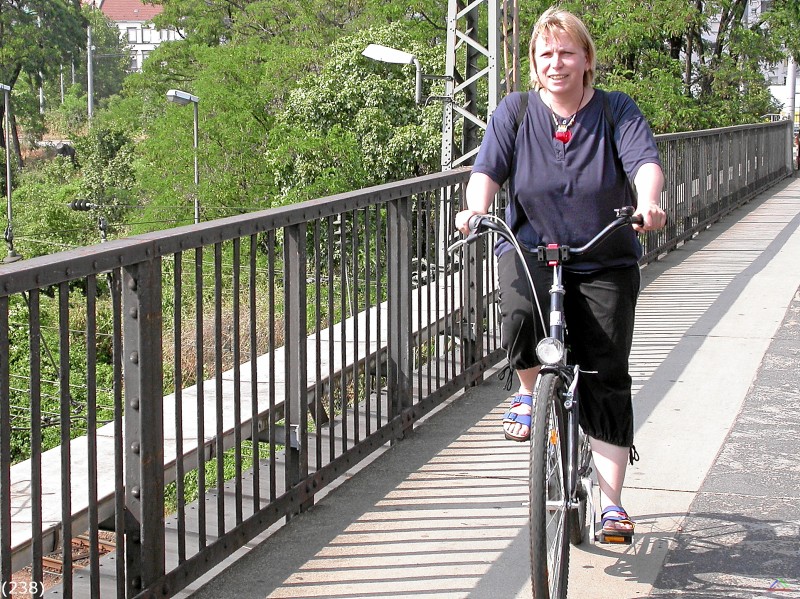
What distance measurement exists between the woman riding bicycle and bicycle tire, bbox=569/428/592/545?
0.30 ft

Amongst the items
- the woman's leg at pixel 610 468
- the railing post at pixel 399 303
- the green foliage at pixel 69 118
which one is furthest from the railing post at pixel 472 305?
the green foliage at pixel 69 118

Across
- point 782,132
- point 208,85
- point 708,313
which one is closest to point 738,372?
point 708,313

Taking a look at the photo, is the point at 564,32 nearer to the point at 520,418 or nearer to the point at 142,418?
the point at 520,418

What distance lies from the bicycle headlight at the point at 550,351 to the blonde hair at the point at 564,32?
90cm

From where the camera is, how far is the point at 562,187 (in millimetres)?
3885

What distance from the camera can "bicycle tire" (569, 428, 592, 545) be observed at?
3.97 metres

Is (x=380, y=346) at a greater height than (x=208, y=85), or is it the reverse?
(x=208, y=85)

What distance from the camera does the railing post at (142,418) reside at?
358 centimetres

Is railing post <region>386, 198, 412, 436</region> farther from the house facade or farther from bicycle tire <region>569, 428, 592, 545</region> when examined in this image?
the house facade

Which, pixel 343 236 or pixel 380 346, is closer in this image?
pixel 343 236

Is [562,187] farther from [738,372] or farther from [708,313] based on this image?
[708,313]

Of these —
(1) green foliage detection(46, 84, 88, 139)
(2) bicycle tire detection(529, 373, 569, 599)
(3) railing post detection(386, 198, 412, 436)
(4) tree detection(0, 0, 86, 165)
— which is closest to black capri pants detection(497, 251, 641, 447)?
(2) bicycle tire detection(529, 373, 569, 599)

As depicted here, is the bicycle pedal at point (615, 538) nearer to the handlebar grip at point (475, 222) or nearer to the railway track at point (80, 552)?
the handlebar grip at point (475, 222)

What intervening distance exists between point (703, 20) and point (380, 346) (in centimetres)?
2800
